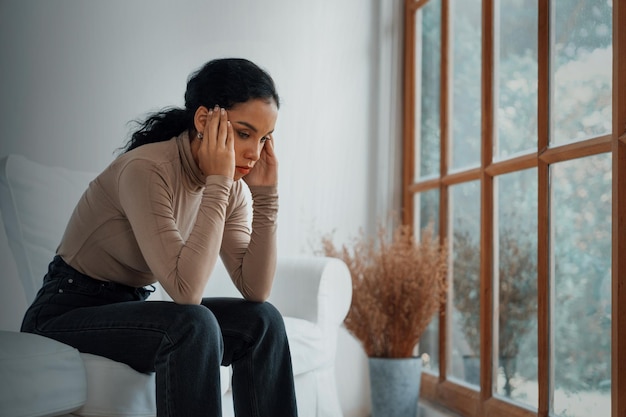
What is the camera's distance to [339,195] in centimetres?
359

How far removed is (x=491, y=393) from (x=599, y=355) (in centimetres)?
68

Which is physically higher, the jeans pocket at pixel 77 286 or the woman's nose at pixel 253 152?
the woman's nose at pixel 253 152

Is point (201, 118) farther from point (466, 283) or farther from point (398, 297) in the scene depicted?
point (466, 283)

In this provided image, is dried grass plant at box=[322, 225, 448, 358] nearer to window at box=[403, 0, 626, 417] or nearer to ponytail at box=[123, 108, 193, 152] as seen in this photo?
window at box=[403, 0, 626, 417]

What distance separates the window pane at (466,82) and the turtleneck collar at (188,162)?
58.8 inches

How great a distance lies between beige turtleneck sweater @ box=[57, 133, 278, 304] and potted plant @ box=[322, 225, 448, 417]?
45.7 inches

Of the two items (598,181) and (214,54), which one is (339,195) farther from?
(598,181)

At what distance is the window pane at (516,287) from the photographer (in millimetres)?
2586

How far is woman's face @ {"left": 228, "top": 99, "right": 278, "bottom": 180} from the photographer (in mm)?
1855

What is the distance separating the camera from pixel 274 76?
3443 mm

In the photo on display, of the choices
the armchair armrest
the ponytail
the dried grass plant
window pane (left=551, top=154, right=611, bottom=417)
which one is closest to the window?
window pane (left=551, top=154, right=611, bottom=417)

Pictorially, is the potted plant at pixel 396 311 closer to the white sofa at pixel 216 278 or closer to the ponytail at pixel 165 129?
the white sofa at pixel 216 278

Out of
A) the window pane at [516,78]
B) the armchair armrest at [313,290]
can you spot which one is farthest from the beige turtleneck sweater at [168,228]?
the window pane at [516,78]

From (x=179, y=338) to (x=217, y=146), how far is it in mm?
490
